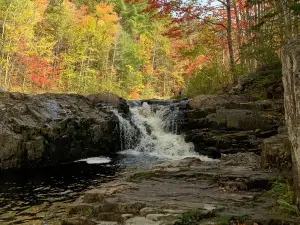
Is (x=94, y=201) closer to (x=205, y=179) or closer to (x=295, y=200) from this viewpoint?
(x=205, y=179)

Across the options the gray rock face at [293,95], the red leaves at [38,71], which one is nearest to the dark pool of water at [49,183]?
the gray rock face at [293,95]

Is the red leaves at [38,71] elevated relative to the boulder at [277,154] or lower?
elevated

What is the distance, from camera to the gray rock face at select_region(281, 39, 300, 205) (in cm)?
336

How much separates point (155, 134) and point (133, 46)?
1810 cm

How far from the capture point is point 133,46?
30422 mm

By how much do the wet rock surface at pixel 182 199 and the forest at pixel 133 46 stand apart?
426cm

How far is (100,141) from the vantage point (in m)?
13.2

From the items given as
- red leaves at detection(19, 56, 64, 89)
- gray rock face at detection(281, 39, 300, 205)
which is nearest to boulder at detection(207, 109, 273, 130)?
gray rock face at detection(281, 39, 300, 205)

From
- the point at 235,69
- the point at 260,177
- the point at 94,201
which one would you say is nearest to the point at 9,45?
the point at 235,69

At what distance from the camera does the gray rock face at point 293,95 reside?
336 cm

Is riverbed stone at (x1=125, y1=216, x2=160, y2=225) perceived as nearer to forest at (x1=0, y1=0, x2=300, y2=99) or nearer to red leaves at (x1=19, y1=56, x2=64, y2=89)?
forest at (x1=0, y1=0, x2=300, y2=99)

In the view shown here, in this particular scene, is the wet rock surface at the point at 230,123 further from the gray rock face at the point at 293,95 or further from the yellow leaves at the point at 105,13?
the yellow leaves at the point at 105,13

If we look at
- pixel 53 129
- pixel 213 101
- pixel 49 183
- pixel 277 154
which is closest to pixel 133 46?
pixel 213 101

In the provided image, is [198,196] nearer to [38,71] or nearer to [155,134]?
[155,134]
